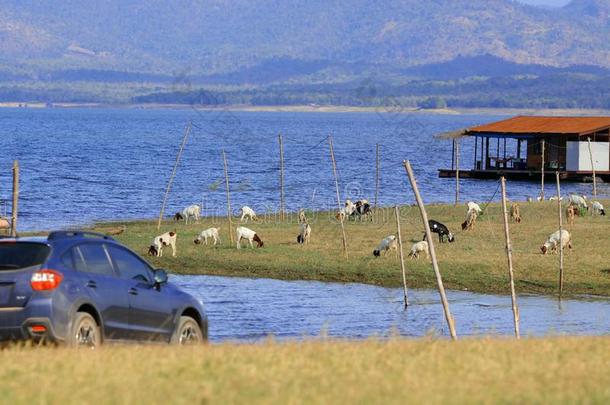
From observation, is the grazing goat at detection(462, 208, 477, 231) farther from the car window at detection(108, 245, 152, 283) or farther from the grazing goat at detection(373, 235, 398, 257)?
the car window at detection(108, 245, 152, 283)

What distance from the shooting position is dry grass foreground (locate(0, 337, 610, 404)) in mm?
11922

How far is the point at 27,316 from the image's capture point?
1507cm

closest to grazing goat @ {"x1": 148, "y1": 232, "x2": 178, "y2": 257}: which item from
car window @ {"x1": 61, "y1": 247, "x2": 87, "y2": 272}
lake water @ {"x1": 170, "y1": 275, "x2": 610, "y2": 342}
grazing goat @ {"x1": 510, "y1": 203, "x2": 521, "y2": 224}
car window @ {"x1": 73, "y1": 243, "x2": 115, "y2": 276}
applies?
lake water @ {"x1": 170, "y1": 275, "x2": 610, "y2": 342}

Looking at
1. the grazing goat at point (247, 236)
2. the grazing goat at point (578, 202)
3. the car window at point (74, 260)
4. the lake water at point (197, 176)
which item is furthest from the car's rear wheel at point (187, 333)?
the lake water at point (197, 176)

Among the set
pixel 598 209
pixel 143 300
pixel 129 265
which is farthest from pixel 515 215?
pixel 143 300

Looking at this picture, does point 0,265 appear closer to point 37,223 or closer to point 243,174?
point 37,223

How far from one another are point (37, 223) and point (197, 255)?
18.3 metres

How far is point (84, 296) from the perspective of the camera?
15555 millimetres

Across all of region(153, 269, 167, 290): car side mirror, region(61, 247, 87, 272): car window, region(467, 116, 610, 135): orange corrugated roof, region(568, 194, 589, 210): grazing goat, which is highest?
region(467, 116, 610, 135): orange corrugated roof

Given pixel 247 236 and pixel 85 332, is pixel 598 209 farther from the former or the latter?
pixel 85 332

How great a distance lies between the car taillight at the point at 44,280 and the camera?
15164mm

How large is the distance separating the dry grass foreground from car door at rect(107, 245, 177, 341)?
3.55 feet

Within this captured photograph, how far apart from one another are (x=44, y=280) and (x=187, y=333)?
3.03 metres

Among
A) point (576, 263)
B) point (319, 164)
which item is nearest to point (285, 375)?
point (576, 263)
